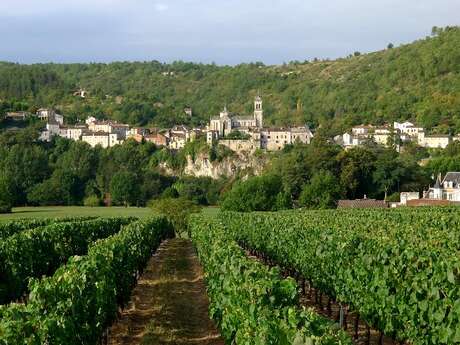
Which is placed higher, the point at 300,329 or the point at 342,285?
the point at 300,329

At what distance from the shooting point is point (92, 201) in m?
102

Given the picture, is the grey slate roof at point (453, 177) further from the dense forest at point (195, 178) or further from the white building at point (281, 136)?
the white building at point (281, 136)

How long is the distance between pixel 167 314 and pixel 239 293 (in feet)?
21.3

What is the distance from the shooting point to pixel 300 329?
304 inches

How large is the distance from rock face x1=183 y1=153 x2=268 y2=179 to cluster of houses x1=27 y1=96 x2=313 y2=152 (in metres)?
5.74

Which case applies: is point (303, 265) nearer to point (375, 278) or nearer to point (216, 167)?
point (375, 278)

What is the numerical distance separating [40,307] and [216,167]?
114919mm

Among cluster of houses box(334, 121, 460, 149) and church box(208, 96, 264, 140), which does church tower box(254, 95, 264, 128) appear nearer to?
church box(208, 96, 264, 140)

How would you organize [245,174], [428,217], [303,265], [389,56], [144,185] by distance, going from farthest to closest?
[389,56], [245,174], [144,185], [428,217], [303,265]

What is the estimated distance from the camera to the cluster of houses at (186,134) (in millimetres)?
136875


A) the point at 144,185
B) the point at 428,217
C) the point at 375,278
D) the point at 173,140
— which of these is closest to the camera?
the point at 375,278

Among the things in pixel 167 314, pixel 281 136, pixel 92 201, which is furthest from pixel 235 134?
pixel 167 314

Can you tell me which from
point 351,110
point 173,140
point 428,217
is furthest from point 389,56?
point 428,217

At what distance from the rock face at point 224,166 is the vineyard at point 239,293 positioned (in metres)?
99.0
